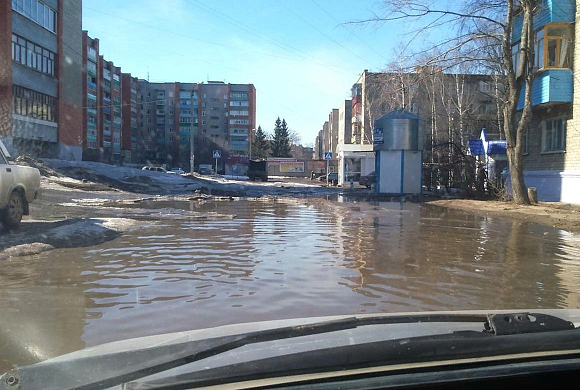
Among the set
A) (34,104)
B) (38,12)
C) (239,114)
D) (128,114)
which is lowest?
(34,104)

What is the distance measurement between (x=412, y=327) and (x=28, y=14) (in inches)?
1567

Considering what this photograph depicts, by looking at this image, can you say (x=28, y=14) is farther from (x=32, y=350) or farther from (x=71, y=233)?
(x=32, y=350)

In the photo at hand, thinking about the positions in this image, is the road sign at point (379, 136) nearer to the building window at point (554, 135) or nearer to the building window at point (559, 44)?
the building window at point (554, 135)

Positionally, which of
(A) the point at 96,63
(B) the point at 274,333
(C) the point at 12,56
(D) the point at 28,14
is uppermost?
(A) the point at 96,63

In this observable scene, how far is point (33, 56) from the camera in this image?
36.2 m

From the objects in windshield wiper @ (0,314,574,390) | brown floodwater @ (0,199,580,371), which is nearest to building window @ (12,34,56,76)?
brown floodwater @ (0,199,580,371)

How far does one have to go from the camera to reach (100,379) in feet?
6.76

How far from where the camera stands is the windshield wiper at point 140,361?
2078 mm

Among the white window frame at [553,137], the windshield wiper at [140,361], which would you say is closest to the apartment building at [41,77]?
the white window frame at [553,137]

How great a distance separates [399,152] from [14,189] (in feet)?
73.2

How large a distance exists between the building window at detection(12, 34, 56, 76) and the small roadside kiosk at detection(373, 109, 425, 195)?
24.4m

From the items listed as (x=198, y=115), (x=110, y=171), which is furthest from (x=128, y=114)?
(x=110, y=171)

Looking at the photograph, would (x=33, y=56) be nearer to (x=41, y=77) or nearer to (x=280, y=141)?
(x=41, y=77)

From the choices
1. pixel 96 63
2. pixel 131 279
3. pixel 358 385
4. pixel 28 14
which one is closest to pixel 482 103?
pixel 28 14
